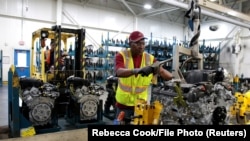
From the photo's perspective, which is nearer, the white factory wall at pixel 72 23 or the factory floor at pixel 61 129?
the factory floor at pixel 61 129

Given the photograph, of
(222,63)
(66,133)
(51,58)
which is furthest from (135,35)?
(222,63)

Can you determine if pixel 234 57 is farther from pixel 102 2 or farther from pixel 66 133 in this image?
pixel 66 133

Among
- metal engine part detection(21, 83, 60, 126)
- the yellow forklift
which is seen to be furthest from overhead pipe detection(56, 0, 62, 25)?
metal engine part detection(21, 83, 60, 126)

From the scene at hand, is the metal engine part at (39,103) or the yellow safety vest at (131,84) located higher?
the yellow safety vest at (131,84)

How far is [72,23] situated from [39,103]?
938 centimetres

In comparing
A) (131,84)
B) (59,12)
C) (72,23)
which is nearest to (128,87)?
(131,84)

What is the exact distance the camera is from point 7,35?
Result: 36.1 feet

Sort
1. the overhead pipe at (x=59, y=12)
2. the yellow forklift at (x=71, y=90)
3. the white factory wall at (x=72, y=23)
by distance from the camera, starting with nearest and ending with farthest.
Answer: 1. the yellow forklift at (x=71, y=90)
2. the white factory wall at (x=72, y=23)
3. the overhead pipe at (x=59, y=12)

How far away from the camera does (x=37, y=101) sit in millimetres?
3922

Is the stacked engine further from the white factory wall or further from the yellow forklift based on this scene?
the white factory wall

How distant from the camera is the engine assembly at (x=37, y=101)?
12.8 ft

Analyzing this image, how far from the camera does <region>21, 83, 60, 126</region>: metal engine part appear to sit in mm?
3896

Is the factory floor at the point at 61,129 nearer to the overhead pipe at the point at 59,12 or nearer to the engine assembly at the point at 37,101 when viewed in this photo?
the engine assembly at the point at 37,101

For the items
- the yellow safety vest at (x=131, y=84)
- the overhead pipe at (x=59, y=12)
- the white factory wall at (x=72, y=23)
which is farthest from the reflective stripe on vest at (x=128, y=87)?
the overhead pipe at (x=59, y=12)
